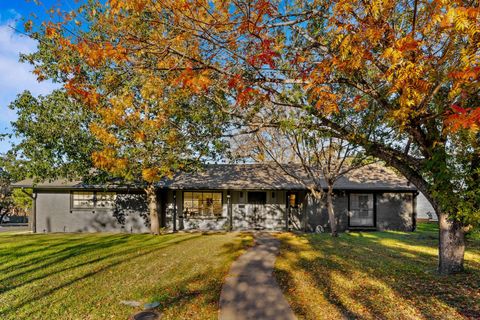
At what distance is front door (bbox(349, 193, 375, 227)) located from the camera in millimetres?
18438

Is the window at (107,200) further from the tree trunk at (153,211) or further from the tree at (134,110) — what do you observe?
the tree at (134,110)

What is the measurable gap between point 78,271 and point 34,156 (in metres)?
8.42

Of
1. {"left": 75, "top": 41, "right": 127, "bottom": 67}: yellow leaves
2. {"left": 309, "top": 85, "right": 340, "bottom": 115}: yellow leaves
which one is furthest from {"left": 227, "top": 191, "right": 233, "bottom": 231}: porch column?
{"left": 75, "top": 41, "right": 127, "bottom": 67}: yellow leaves

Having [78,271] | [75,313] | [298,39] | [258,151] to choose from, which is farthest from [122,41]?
[258,151]

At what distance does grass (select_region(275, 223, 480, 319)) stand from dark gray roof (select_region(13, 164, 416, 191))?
655cm

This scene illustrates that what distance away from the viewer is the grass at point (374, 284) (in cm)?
547

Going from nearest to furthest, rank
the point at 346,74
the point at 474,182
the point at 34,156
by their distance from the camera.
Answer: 1. the point at 346,74
2. the point at 474,182
3. the point at 34,156

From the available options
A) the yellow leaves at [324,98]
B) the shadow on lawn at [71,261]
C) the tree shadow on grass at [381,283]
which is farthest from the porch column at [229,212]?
the yellow leaves at [324,98]

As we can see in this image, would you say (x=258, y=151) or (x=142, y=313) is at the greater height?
(x=258, y=151)

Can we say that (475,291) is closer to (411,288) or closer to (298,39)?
(411,288)

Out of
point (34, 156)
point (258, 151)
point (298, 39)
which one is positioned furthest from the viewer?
point (258, 151)

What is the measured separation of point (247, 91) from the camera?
6.26 m

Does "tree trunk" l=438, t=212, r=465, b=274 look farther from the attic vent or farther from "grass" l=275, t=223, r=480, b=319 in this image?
the attic vent

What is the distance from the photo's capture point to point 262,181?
18.6 meters
